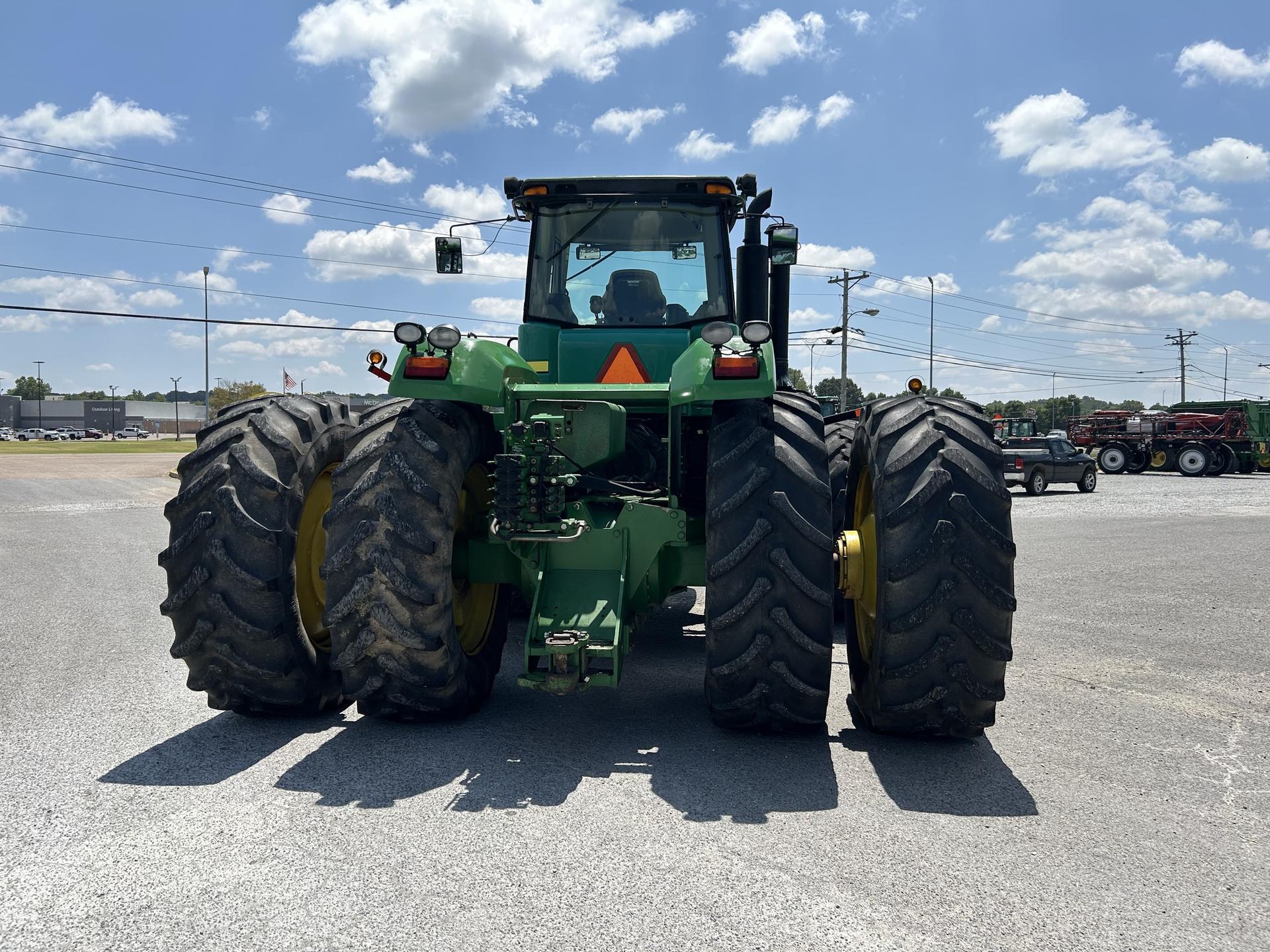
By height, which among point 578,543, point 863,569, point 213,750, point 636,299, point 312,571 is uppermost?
point 636,299

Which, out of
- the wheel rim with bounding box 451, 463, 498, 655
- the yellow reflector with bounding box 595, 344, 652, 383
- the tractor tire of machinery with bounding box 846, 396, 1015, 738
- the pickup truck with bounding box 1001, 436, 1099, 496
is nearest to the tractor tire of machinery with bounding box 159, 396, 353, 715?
the wheel rim with bounding box 451, 463, 498, 655

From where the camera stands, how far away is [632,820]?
3574mm

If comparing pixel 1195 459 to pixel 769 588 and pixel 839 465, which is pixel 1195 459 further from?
pixel 769 588

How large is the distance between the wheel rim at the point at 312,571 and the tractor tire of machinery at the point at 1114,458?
3747cm

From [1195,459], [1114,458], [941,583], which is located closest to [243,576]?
[941,583]

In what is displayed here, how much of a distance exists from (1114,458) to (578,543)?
37.7 meters

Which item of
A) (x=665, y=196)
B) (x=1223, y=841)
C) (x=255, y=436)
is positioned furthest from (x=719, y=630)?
(x=665, y=196)

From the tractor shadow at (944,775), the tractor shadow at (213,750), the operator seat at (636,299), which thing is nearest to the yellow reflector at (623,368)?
the operator seat at (636,299)

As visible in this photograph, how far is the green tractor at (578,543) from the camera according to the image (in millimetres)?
4191

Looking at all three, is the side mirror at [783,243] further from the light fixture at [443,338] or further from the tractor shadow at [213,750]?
the tractor shadow at [213,750]

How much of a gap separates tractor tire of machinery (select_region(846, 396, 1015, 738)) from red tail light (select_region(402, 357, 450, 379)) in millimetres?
2229

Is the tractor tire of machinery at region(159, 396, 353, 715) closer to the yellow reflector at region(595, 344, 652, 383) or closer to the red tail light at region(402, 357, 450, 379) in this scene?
the red tail light at region(402, 357, 450, 379)

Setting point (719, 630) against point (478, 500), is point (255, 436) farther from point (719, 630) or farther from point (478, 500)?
point (719, 630)

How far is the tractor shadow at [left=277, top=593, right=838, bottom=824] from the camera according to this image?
3.79 m
